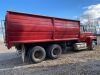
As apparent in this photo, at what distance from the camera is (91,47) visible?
609 inches

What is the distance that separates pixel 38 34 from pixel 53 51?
1583mm

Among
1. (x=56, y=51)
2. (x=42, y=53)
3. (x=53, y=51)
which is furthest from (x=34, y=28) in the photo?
(x=56, y=51)

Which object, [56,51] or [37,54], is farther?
[56,51]

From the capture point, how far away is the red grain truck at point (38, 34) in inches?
415

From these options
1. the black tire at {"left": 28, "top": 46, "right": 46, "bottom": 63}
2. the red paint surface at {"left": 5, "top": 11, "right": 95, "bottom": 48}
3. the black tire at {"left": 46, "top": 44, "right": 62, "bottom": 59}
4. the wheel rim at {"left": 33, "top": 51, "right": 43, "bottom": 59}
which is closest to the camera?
the red paint surface at {"left": 5, "top": 11, "right": 95, "bottom": 48}

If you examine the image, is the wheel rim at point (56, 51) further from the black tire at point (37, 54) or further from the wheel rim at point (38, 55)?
the wheel rim at point (38, 55)

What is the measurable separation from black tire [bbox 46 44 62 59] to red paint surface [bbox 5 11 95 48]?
18.4 inches

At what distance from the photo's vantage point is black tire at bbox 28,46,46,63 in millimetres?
11102

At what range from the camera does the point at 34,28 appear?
11328 millimetres

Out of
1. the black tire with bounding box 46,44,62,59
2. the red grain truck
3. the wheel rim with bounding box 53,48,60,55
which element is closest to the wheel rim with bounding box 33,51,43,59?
the red grain truck

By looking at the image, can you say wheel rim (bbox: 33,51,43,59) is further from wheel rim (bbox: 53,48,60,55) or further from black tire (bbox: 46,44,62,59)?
wheel rim (bbox: 53,48,60,55)

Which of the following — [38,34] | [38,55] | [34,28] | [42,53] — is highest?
[34,28]

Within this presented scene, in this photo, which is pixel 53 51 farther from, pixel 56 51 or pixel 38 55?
pixel 38 55

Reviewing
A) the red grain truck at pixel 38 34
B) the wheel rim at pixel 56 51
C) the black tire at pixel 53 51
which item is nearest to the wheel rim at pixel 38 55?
the red grain truck at pixel 38 34
